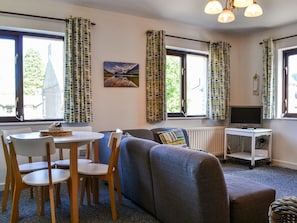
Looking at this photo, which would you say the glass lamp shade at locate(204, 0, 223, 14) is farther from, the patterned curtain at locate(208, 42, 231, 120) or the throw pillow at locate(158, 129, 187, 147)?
the patterned curtain at locate(208, 42, 231, 120)

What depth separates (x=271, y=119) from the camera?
494cm

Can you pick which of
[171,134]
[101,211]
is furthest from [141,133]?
[101,211]

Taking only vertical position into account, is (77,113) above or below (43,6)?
below

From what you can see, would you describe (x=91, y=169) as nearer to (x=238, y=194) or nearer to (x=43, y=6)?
(x=238, y=194)

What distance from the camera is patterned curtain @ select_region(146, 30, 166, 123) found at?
4.37 metres

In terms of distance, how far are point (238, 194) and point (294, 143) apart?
3.14 meters

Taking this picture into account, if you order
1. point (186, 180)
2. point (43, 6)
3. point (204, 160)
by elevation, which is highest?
point (43, 6)

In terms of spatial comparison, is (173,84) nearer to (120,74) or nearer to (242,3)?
(120,74)

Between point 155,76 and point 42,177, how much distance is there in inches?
101

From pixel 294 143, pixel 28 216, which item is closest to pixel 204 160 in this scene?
pixel 28 216

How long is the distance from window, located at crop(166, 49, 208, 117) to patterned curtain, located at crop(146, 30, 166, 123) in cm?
36

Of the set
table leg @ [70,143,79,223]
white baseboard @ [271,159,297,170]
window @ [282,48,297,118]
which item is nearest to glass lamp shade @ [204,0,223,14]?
table leg @ [70,143,79,223]

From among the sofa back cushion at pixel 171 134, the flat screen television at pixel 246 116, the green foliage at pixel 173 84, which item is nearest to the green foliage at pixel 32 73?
the sofa back cushion at pixel 171 134

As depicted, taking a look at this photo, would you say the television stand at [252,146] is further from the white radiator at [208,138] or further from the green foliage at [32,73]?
the green foliage at [32,73]
